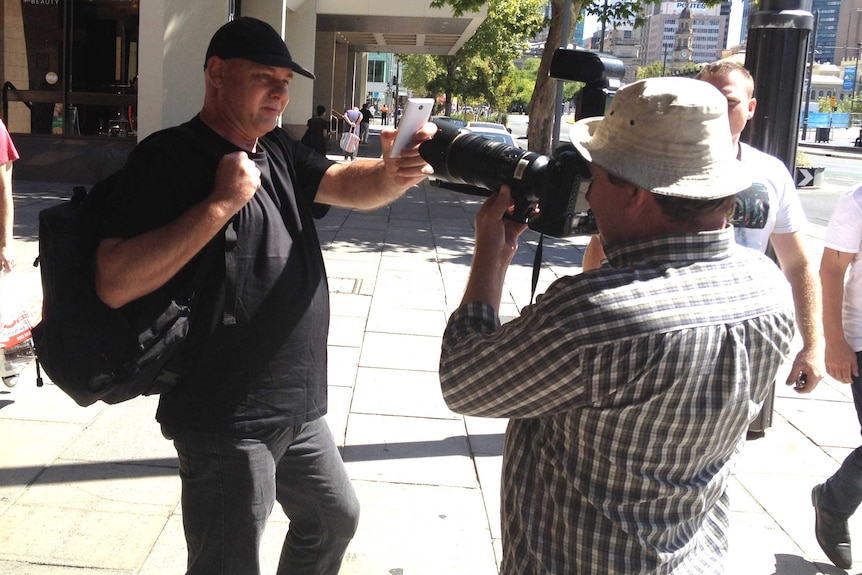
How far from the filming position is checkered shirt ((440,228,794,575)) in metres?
1.53

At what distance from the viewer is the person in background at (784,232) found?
328 centimetres

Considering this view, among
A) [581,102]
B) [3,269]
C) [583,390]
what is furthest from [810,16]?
[3,269]

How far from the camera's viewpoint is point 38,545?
342cm

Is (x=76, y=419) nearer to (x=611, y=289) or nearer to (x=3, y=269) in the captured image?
(x=3, y=269)

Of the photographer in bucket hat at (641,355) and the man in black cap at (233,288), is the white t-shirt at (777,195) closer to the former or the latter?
the man in black cap at (233,288)

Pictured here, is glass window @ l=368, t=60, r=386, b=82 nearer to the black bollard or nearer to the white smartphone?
the black bollard

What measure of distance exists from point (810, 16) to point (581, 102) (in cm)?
264

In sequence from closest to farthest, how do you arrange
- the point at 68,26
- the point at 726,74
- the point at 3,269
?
the point at 726,74 < the point at 3,269 < the point at 68,26

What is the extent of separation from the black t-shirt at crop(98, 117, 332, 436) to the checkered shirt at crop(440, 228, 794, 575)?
0.63 m

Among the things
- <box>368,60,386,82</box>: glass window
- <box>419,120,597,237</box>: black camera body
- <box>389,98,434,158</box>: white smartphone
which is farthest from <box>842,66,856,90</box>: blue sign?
<box>419,120,597,237</box>: black camera body

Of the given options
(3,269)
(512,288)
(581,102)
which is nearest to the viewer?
(581,102)

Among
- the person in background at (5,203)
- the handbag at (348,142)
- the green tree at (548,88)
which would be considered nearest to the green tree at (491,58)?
the green tree at (548,88)

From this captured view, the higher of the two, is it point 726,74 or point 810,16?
point 810,16

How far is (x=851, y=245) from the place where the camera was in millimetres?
3406
